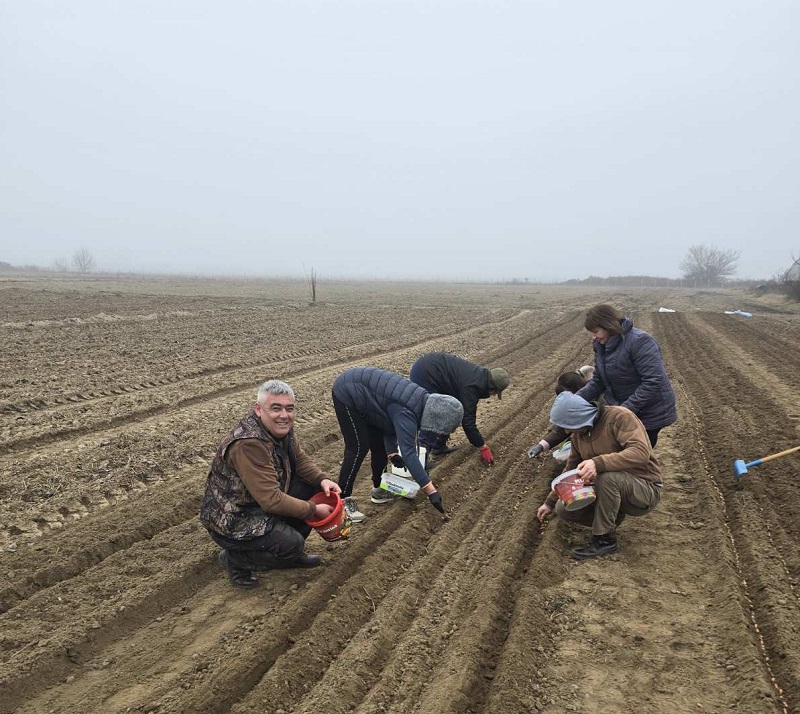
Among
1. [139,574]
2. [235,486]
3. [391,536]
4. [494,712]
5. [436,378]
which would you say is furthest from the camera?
[436,378]

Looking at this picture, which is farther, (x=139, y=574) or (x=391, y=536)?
(x=391, y=536)

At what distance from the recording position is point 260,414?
Answer: 3443 mm

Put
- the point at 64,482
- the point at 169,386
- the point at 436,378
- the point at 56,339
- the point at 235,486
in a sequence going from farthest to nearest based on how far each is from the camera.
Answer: the point at 56,339, the point at 169,386, the point at 436,378, the point at 64,482, the point at 235,486

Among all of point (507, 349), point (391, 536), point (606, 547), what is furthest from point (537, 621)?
point (507, 349)

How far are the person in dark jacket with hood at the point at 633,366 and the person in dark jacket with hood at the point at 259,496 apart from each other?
8.98 feet

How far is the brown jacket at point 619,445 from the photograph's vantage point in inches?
146

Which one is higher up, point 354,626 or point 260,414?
point 260,414

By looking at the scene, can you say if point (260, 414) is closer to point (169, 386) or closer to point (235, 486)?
point (235, 486)

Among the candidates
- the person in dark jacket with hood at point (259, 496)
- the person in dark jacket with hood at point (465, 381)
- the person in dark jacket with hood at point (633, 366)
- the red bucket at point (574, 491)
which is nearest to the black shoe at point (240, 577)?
the person in dark jacket with hood at point (259, 496)

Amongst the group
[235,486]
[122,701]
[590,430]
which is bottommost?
A: [122,701]

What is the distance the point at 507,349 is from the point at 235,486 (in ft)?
37.4

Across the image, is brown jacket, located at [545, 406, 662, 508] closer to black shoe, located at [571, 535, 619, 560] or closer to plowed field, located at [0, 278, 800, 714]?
black shoe, located at [571, 535, 619, 560]

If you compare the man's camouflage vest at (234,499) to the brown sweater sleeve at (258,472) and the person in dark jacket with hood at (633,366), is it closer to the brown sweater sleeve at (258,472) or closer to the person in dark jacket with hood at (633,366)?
the brown sweater sleeve at (258,472)

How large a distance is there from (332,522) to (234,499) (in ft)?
2.40
